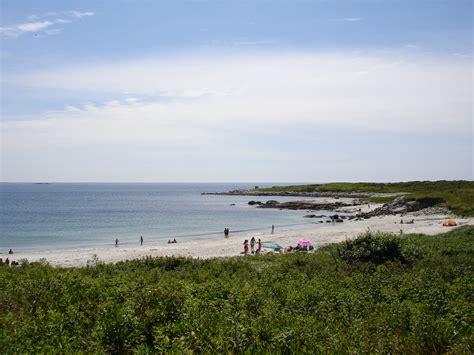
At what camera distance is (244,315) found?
855cm

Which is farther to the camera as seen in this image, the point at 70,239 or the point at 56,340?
the point at 70,239

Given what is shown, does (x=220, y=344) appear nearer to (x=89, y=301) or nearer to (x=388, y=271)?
(x=89, y=301)

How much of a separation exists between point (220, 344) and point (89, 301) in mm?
4531

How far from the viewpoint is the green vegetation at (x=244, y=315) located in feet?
24.4

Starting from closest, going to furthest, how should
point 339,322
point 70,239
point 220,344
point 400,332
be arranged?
point 220,344, point 400,332, point 339,322, point 70,239

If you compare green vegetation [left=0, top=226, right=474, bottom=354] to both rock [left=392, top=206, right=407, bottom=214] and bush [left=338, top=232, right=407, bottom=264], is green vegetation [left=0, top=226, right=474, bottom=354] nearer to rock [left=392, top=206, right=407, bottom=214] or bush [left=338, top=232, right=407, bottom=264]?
bush [left=338, top=232, right=407, bottom=264]

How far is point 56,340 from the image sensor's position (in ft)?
24.1

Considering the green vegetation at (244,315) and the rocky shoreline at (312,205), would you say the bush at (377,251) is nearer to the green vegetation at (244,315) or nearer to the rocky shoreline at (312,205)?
the green vegetation at (244,315)

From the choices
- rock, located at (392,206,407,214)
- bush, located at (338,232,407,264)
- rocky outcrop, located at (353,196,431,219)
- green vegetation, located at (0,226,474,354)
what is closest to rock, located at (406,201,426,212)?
rocky outcrop, located at (353,196,431,219)

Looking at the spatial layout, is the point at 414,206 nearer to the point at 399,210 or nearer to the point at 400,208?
the point at 400,208

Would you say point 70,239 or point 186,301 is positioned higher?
point 186,301

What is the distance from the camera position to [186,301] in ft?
30.3

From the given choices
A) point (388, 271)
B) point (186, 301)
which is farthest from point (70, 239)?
point (186, 301)

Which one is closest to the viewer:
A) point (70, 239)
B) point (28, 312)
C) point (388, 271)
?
point (28, 312)
